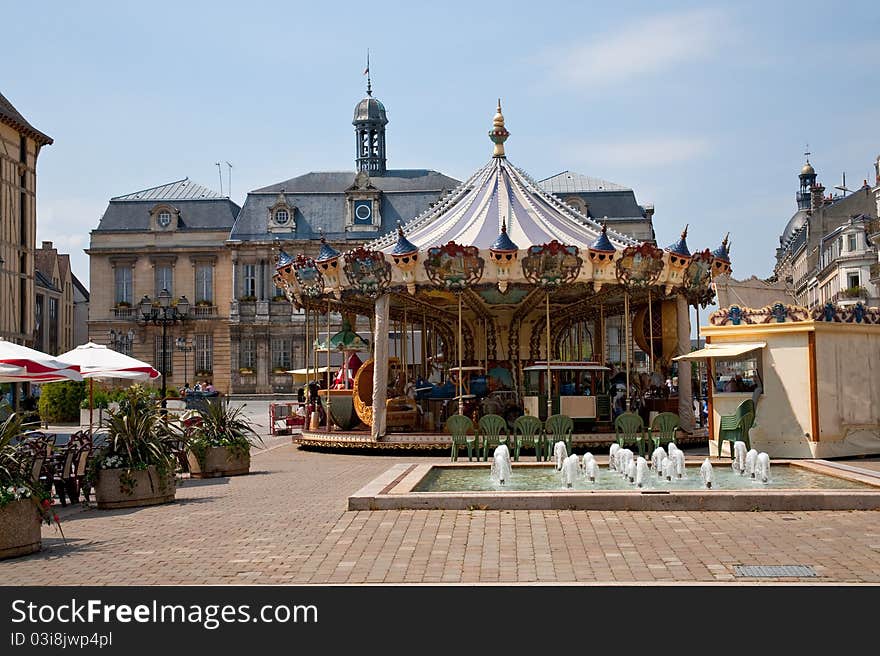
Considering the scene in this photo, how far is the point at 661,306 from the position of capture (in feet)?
83.3

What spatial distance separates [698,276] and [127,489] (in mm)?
14781

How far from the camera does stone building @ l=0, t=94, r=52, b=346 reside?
43938mm

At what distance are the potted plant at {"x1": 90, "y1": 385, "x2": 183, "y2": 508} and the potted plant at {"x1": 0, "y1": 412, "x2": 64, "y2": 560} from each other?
3.23 metres

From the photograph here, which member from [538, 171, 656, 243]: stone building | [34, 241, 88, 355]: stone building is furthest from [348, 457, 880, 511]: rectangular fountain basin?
[34, 241, 88, 355]: stone building

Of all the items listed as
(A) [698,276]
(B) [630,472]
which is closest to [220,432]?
(B) [630,472]

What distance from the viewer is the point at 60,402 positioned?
35.0 m

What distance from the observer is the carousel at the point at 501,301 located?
2114 cm

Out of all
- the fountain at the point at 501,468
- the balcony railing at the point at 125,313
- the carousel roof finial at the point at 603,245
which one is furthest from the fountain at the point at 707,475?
the balcony railing at the point at 125,313

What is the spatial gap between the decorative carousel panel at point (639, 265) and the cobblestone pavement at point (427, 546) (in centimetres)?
1067

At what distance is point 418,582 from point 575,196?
53390 millimetres

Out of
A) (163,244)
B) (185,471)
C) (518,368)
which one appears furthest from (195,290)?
(185,471)

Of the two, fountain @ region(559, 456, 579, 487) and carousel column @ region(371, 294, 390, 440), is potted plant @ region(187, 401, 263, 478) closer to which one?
carousel column @ region(371, 294, 390, 440)

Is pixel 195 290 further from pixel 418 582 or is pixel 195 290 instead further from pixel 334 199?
pixel 418 582

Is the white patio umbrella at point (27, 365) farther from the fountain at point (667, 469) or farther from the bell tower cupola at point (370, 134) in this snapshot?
the bell tower cupola at point (370, 134)
